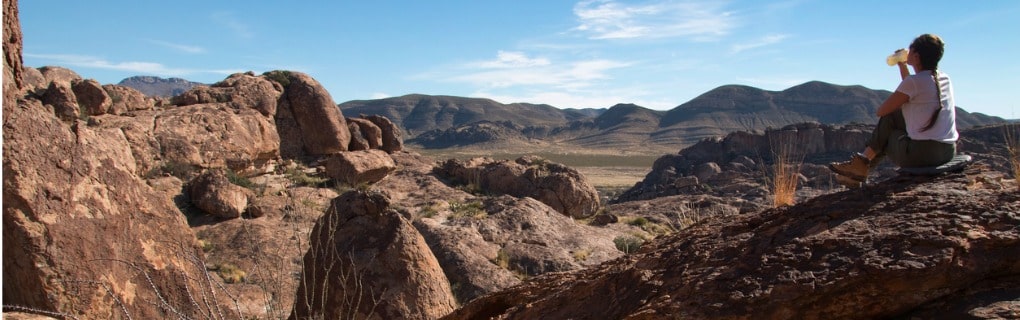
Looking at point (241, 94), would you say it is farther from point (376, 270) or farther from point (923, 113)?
point (923, 113)

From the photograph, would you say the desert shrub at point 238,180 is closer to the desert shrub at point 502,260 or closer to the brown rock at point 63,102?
the brown rock at point 63,102

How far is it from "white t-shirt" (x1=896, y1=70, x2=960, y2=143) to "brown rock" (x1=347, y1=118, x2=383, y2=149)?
746 inches

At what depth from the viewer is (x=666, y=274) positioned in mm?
3035

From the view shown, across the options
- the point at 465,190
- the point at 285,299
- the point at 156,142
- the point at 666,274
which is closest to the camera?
the point at 666,274

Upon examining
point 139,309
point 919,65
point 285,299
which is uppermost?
point 919,65

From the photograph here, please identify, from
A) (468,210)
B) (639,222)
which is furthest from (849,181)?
(639,222)

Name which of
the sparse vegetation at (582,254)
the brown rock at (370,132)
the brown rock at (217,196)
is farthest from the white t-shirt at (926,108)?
the brown rock at (370,132)

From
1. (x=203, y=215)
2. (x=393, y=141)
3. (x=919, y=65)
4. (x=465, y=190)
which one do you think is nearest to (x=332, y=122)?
(x=393, y=141)

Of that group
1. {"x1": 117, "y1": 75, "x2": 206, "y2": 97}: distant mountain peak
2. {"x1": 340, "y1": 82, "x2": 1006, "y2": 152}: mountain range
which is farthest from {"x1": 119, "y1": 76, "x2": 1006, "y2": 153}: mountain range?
{"x1": 117, "y1": 75, "x2": 206, "y2": 97}: distant mountain peak

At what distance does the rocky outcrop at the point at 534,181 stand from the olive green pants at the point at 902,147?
44.6ft

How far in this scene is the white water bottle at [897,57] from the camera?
13.9 feet

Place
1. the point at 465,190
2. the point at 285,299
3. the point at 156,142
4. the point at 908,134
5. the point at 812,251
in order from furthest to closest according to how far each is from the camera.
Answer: the point at 465,190 → the point at 156,142 → the point at 285,299 → the point at 908,134 → the point at 812,251

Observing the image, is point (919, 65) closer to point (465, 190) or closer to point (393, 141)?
point (465, 190)

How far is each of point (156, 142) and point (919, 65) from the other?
15.5 meters
